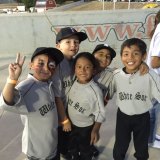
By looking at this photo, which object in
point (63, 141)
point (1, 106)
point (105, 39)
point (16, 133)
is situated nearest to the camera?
point (1, 106)

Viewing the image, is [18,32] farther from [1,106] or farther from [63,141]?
[1,106]

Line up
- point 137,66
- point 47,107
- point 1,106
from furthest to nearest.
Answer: point 137,66, point 47,107, point 1,106

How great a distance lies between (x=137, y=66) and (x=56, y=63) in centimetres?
78

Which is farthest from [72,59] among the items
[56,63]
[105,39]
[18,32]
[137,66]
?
[18,32]

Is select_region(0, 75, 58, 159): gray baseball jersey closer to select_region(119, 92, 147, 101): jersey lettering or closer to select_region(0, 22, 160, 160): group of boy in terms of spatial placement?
select_region(0, 22, 160, 160): group of boy

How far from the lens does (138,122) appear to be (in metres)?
3.22

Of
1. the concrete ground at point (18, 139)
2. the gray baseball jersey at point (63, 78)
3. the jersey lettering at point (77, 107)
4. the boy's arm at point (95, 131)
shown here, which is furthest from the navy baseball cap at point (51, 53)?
the concrete ground at point (18, 139)

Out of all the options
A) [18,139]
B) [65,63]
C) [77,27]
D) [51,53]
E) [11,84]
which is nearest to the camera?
[11,84]

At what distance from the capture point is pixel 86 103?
9.91ft

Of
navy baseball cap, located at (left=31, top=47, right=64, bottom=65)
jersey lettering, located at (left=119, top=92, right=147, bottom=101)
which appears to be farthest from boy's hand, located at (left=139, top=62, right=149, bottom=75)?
navy baseball cap, located at (left=31, top=47, right=64, bottom=65)

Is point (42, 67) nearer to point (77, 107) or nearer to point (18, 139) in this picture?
point (77, 107)

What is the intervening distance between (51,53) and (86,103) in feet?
1.95

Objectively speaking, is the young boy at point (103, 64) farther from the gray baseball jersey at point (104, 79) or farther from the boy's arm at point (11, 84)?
the boy's arm at point (11, 84)

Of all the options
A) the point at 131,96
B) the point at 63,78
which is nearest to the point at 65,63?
the point at 63,78
